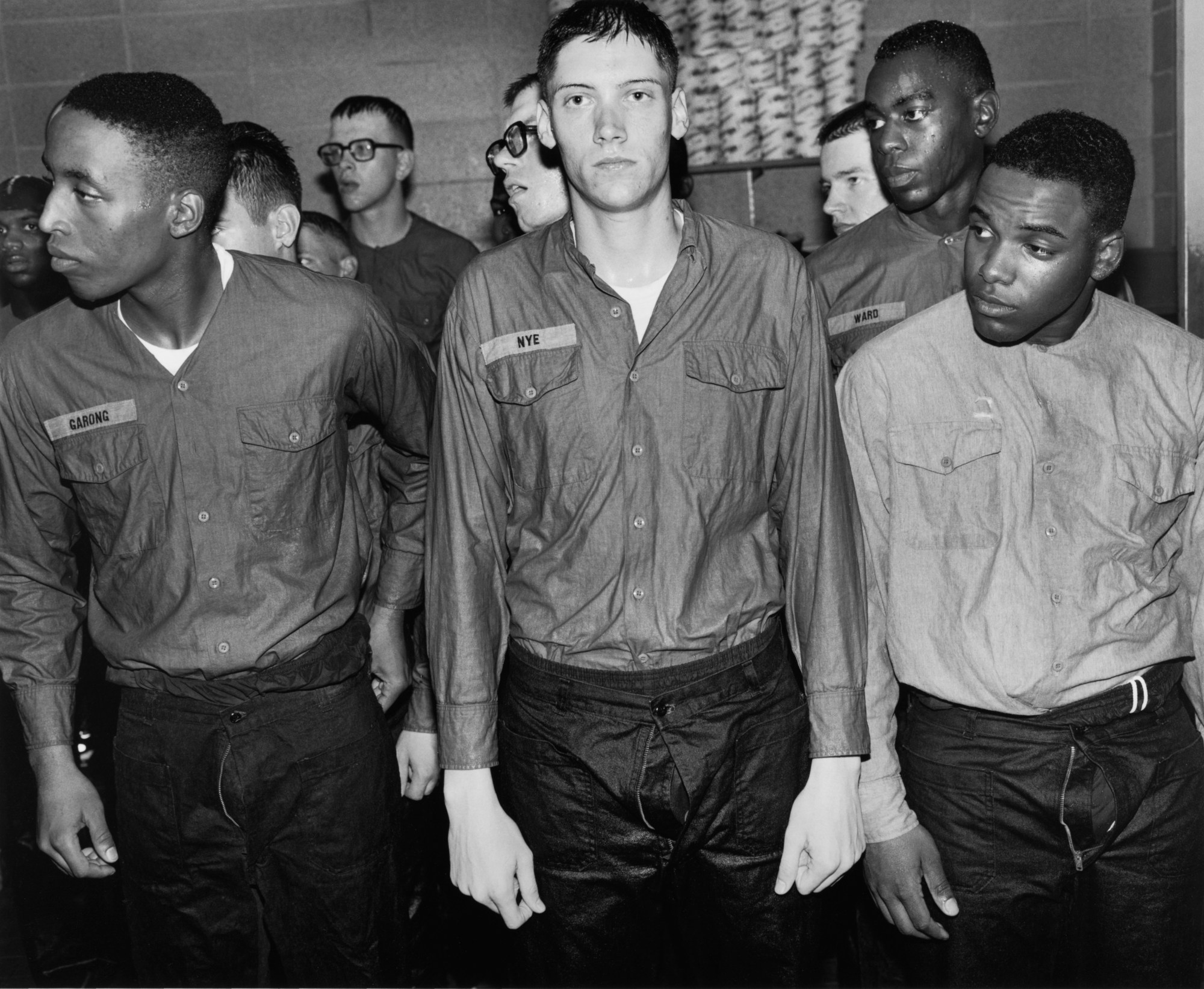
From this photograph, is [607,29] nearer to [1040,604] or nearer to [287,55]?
[1040,604]

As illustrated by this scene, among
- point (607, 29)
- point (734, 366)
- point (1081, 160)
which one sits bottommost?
point (734, 366)

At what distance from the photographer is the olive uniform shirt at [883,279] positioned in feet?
8.42

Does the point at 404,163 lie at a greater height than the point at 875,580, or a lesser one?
greater

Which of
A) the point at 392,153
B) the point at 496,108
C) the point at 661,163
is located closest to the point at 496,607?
the point at 661,163

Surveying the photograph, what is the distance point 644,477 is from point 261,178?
136cm

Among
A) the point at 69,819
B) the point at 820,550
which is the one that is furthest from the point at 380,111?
the point at 820,550

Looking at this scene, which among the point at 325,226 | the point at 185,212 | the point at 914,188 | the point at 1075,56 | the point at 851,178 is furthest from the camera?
the point at 1075,56

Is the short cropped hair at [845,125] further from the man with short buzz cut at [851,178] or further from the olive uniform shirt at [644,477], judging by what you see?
the olive uniform shirt at [644,477]

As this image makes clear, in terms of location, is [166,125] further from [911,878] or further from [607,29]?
[911,878]

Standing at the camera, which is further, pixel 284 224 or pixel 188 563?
pixel 284 224

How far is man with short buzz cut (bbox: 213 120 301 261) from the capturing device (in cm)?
259

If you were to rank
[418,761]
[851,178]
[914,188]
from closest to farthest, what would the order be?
[418,761] → [914,188] → [851,178]

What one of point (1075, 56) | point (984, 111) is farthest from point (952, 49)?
point (1075, 56)

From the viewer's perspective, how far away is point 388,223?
4555mm
